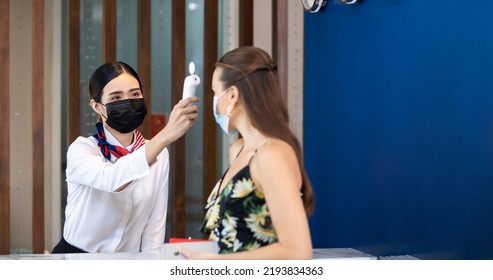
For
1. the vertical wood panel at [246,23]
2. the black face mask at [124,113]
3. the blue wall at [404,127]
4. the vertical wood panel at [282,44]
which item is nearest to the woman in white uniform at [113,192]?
the black face mask at [124,113]

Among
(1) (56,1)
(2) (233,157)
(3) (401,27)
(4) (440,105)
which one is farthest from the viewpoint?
(1) (56,1)

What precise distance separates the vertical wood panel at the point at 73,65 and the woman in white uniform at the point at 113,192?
2383 millimetres

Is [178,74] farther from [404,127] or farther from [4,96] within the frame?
[404,127]

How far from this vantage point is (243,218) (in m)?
1.77

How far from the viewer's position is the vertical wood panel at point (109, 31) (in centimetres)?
525

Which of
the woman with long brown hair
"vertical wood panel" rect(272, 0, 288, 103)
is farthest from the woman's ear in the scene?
"vertical wood panel" rect(272, 0, 288, 103)

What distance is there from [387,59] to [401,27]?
0.20m

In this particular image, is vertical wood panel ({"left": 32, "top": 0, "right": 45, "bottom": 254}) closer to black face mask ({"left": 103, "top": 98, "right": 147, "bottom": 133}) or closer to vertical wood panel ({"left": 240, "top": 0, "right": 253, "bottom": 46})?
vertical wood panel ({"left": 240, "top": 0, "right": 253, "bottom": 46})

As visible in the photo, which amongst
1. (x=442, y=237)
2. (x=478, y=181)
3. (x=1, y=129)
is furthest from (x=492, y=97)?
(x=1, y=129)

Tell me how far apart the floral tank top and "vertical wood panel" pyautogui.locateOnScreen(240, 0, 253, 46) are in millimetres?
3754

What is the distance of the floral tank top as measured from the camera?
5.75ft

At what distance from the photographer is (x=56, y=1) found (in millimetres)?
6555

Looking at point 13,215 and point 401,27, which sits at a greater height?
point 401,27

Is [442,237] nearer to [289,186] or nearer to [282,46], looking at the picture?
[289,186]
